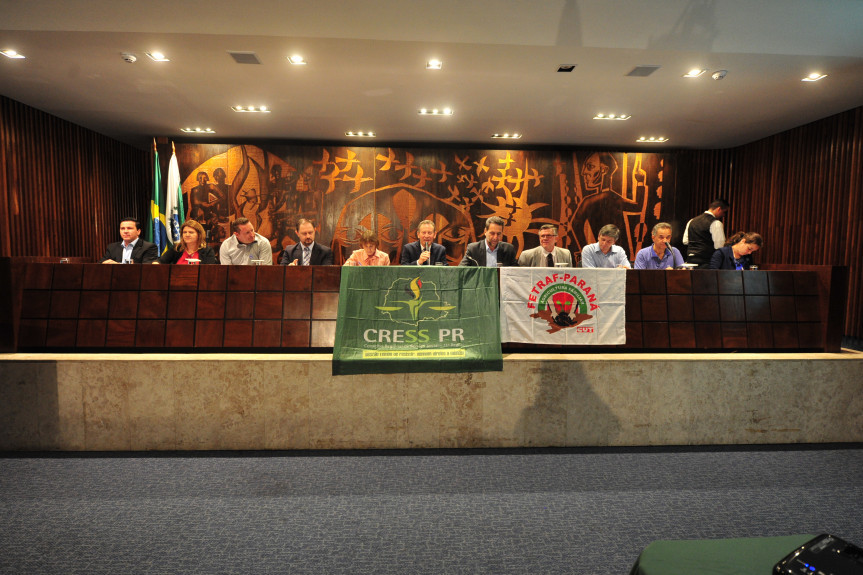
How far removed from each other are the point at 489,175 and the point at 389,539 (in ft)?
20.8

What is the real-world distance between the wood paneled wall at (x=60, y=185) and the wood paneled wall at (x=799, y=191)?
9.09 m

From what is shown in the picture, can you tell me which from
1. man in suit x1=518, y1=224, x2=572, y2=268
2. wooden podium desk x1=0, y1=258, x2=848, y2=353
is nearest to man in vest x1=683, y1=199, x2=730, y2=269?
man in suit x1=518, y1=224, x2=572, y2=268

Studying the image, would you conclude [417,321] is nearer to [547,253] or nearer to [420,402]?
[420,402]

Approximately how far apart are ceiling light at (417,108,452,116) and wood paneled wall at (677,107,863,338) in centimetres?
418

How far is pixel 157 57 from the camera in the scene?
435 centimetres

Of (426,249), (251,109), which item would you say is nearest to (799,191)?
(426,249)

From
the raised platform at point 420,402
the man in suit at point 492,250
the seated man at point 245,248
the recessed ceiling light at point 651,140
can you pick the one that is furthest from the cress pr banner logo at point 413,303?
the recessed ceiling light at point 651,140

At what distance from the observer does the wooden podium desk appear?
3174mm

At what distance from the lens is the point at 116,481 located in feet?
8.47

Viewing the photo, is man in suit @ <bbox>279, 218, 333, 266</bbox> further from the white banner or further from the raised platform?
the white banner

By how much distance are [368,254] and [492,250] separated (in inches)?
49.9

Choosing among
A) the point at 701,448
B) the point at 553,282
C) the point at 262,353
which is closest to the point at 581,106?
the point at 553,282

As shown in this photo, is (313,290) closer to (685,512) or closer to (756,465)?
(685,512)

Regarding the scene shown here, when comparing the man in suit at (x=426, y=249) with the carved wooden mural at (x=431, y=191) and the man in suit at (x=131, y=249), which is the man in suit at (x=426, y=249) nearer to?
the carved wooden mural at (x=431, y=191)
